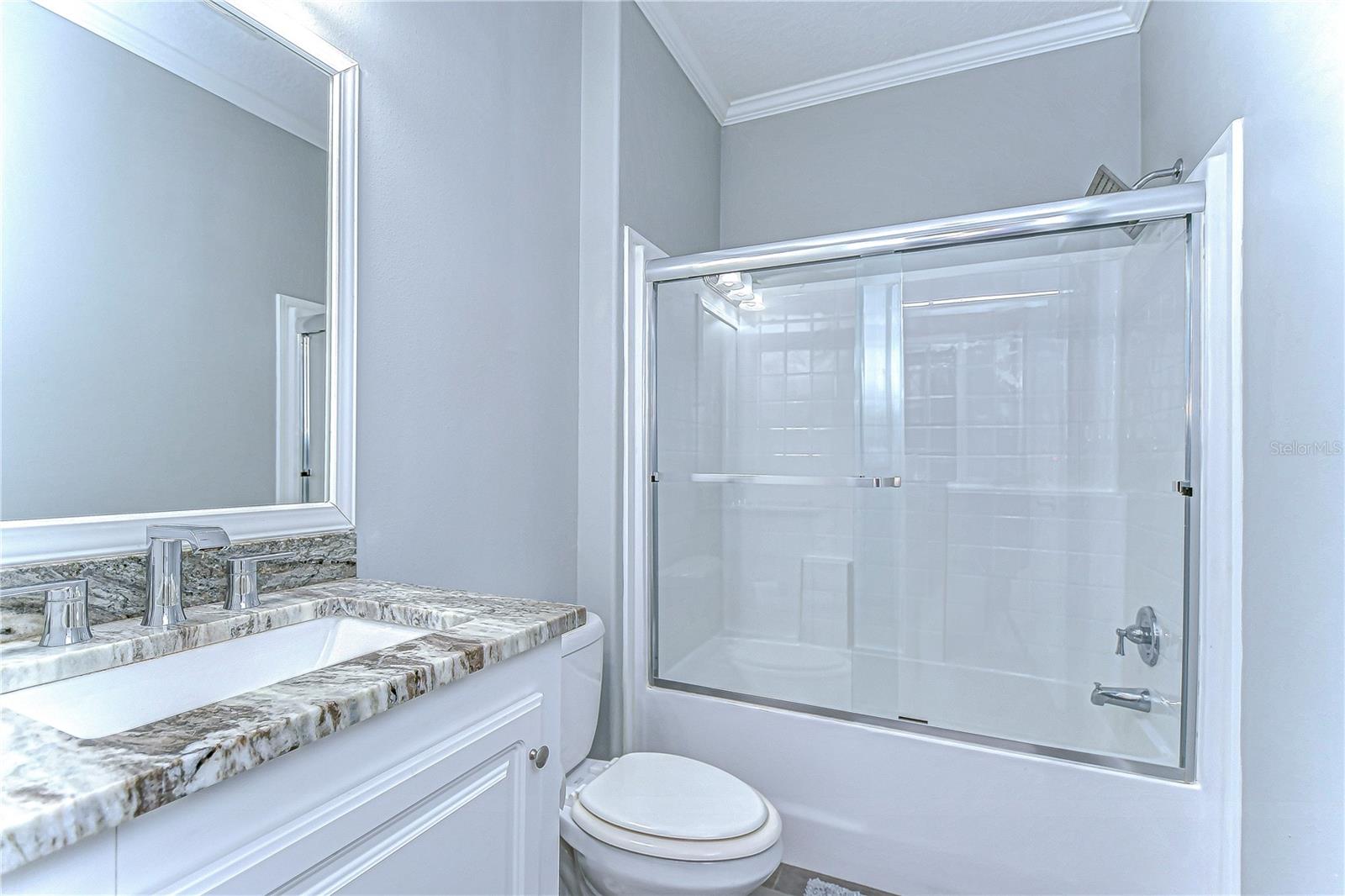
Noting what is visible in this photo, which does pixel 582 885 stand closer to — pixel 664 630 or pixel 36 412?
Answer: pixel 664 630

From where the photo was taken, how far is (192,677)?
0.79 metres

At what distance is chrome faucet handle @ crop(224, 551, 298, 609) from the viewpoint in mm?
928

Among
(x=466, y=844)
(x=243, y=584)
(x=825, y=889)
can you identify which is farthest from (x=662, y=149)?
(x=825, y=889)

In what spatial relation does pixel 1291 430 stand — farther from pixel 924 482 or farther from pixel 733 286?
pixel 733 286

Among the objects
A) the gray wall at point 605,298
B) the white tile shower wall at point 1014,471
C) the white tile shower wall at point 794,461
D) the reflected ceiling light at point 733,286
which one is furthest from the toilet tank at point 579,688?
the reflected ceiling light at point 733,286

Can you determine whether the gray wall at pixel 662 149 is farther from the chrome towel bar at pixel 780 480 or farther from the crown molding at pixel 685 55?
the chrome towel bar at pixel 780 480

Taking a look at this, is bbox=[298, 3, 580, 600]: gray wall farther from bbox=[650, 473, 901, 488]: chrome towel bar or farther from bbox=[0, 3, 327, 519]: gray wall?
bbox=[650, 473, 901, 488]: chrome towel bar

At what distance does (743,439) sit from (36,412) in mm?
1649

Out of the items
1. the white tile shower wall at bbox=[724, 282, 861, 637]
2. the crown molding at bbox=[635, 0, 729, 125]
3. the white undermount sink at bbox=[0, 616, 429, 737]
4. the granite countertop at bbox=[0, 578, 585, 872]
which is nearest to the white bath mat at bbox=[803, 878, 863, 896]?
the white tile shower wall at bbox=[724, 282, 861, 637]

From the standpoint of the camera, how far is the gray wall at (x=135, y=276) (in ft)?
2.59

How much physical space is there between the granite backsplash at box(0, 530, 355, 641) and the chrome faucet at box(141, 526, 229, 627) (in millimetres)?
34

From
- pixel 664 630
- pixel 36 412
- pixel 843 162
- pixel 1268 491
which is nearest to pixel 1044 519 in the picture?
pixel 1268 491

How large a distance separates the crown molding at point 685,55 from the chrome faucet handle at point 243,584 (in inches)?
78.3

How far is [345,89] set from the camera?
1.17 meters
